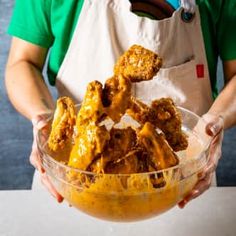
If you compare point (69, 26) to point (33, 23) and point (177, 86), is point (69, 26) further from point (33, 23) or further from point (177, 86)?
point (177, 86)

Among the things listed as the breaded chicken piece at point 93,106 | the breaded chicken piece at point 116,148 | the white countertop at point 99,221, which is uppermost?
the breaded chicken piece at point 93,106

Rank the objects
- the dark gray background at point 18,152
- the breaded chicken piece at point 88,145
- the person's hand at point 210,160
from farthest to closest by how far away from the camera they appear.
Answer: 1. the dark gray background at point 18,152
2. the person's hand at point 210,160
3. the breaded chicken piece at point 88,145

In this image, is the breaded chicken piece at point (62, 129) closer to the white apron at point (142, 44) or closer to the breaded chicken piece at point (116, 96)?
the breaded chicken piece at point (116, 96)

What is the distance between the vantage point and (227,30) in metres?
1.17

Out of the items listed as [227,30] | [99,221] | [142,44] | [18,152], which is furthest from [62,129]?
[18,152]

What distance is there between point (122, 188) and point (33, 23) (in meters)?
0.59

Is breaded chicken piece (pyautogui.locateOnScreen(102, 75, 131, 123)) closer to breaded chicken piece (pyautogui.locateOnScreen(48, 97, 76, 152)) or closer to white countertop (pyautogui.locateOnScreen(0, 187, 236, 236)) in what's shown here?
breaded chicken piece (pyautogui.locateOnScreen(48, 97, 76, 152))

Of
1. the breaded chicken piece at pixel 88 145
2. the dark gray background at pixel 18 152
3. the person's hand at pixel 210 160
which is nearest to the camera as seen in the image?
the breaded chicken piece at pixel 88 145

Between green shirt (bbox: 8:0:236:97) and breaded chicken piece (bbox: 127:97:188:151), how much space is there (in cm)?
45

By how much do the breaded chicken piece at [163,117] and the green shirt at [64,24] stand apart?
0.45 metres

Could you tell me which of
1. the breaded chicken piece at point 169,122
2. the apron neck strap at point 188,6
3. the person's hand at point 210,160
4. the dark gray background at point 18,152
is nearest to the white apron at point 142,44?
the apron neck strap at point 188,6

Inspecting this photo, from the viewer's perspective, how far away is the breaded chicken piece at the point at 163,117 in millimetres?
742

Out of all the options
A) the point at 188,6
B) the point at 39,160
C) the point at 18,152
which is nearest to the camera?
the point at 39,160

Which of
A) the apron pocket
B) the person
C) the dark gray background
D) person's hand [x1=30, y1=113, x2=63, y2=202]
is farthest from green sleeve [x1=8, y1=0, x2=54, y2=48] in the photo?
the dark gray background
